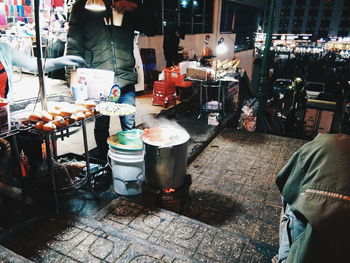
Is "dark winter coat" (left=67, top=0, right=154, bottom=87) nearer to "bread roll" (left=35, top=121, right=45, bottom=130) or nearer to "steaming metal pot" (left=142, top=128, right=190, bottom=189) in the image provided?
"steaming metal pot" (left=142, top=128, right=190, bottom=189)

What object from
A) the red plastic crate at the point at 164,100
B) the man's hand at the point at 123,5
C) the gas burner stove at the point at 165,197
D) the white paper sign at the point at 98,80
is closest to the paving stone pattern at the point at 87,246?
the gas burner stove at the point at 165,197

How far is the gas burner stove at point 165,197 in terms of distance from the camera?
13.4ft

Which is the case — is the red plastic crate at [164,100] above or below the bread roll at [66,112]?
below

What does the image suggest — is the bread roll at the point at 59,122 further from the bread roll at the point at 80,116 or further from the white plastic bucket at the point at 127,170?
the white plastic bucket at the point at 127,170

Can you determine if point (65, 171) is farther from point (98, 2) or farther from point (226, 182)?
point (226, 182)

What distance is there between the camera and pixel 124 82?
5.00 m

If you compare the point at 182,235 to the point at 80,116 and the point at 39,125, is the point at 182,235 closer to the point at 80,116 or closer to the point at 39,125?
the point at 80,116

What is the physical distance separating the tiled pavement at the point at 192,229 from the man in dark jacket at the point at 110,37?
208cm

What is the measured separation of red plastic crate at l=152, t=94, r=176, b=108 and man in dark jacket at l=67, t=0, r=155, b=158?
5.47 meters

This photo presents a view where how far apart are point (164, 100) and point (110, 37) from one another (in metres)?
5.95

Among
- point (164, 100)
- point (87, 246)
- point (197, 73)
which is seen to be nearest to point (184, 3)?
point (164, 100)

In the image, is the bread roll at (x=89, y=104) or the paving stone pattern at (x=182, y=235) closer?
the paving stone pattern at (x=182, y=235)

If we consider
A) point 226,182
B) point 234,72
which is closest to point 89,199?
point 226,182

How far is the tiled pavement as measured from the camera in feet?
10.2
